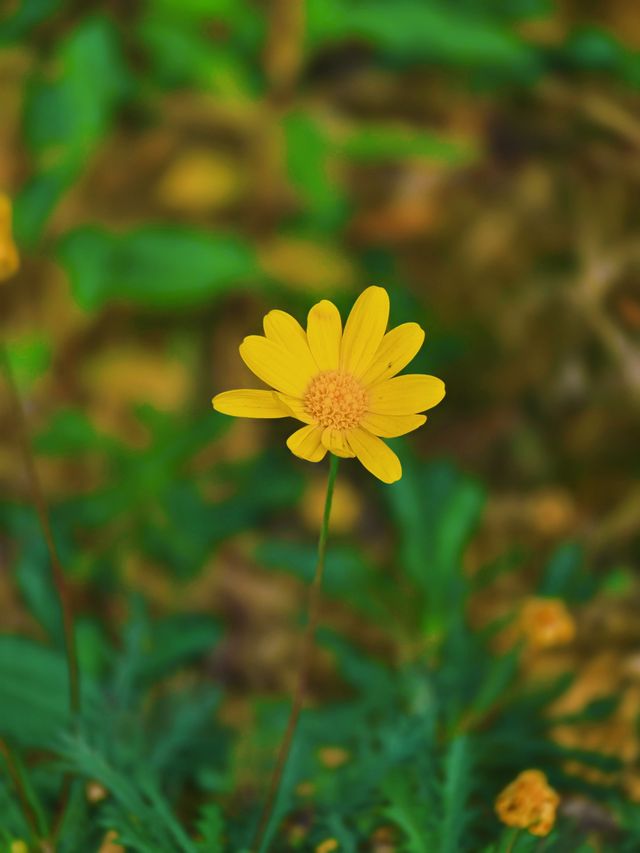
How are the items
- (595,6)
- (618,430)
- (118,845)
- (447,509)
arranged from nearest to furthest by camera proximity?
1. (118,845)
2. (447,509)
3. (618,430)
4. (595,6)

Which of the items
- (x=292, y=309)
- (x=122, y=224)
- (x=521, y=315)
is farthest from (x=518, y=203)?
(x=122, y=224)

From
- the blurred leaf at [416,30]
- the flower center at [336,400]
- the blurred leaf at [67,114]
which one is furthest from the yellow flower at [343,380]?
the blurred leaf at [416,30]

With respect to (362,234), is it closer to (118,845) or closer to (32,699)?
(32,699)

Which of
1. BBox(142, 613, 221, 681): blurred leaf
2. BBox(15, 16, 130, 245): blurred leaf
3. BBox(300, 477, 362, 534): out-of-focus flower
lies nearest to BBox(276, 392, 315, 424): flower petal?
BBox(142, 613, 221, 681): blurred leaf

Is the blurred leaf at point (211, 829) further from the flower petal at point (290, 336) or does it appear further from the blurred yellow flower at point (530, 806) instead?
the flower petal at point (290, 336)

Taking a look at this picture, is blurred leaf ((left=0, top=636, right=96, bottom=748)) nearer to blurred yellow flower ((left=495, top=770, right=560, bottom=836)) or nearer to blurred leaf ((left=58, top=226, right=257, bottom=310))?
blurred yellow flower ((left=495, top=770, right=560, bottom=836))

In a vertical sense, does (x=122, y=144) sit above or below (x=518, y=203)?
above
